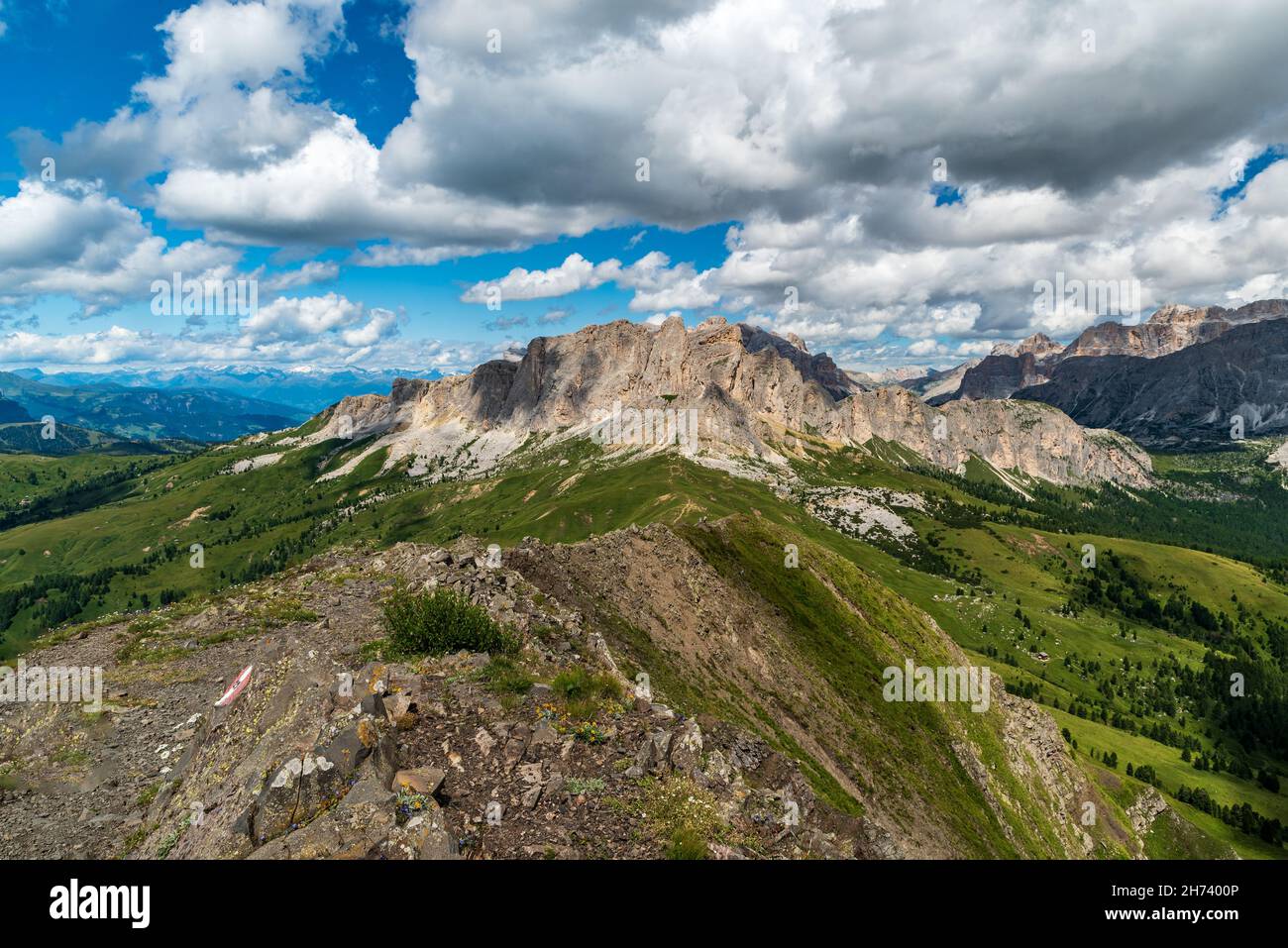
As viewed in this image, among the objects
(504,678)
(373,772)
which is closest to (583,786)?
(373,772)

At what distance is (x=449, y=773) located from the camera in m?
16.6

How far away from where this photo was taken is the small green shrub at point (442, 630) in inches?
Result: 999

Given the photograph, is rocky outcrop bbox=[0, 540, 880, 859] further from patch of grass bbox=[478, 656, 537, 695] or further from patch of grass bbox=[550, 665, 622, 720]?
patch of grass bbox=[550, 665, 622, 720]

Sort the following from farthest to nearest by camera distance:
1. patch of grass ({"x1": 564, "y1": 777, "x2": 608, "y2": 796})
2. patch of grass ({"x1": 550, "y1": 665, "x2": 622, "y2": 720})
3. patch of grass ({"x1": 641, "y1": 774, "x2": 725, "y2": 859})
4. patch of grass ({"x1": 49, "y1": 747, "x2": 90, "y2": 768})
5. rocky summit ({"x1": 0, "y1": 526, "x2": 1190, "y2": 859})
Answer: patch of grass ({"x1": 49, "y1": 747, "x2": 90, "y2": 768})
patch of grass ({"x1": 550, "y1": 665, "x2": 622, "y2": 720})
patch of grass ({"x1": 564, "y1": 777, "x2": 608, "y2": 796})
patch of grass ({"x1": 641, "y1": 774, "x2": 725, "y2": 859})
rocky summit ({"x1": 0, "y1": 526, "x2": 1190, "y2": 859})

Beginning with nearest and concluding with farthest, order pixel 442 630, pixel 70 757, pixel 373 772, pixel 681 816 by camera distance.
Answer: pixel 373 772
pixel 681 816
pixel 70 757
pixel 442 630

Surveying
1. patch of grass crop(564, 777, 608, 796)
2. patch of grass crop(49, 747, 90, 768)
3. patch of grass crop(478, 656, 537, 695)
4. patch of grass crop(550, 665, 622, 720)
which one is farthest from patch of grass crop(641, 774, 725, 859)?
patch of grass crop(49, 747, 90, 768)

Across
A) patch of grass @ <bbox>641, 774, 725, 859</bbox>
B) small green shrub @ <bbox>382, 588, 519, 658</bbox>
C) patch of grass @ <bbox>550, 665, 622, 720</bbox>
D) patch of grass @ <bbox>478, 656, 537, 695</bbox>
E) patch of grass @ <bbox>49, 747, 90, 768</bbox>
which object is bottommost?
patch of grass @ <bbox>49, 747, 90, 768</bbox>

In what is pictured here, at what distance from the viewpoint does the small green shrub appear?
25.4 m

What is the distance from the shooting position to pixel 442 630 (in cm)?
2600

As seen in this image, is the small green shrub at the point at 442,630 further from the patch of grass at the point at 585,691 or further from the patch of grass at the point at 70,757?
the patch of grass at the point at 70,757

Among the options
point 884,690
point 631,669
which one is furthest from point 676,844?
point 884,690

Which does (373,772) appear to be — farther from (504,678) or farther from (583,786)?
(504,678)
